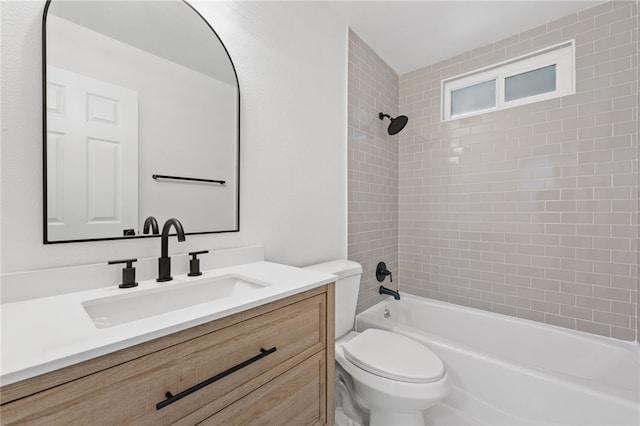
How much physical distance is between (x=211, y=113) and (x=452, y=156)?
2054 millimetres

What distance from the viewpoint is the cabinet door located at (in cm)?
52

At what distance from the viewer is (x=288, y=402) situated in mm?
948

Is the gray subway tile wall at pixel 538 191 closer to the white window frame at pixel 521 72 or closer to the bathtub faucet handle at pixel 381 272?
the white window frame at pixel 521 72

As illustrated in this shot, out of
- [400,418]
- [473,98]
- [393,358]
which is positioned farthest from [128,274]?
[473,98]

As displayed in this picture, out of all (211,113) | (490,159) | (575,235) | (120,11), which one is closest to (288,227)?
(211,113)

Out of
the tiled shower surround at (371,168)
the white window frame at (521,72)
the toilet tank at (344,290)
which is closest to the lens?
the toilet tank at (344,290)

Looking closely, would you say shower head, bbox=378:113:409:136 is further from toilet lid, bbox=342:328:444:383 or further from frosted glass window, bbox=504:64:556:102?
toilet lid, bbox=342:328:444:383

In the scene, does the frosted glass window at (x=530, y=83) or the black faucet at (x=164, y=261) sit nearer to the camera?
the black faucet at (x=164, y=261)

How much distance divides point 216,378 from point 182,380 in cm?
9

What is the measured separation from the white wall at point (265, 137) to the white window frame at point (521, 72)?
1.10m

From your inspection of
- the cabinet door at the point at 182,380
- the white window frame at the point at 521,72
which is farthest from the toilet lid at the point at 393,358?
the white window frame at the point at 521,72

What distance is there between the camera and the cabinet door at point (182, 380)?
1.70 feet

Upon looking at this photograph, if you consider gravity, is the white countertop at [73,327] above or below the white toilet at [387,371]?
above

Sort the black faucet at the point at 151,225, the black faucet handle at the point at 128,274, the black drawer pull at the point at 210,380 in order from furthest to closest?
the black faucet at the point at 151,225 → the black faucet handle at the point at 128,274 → the black drawer pull at the point at 210,380
